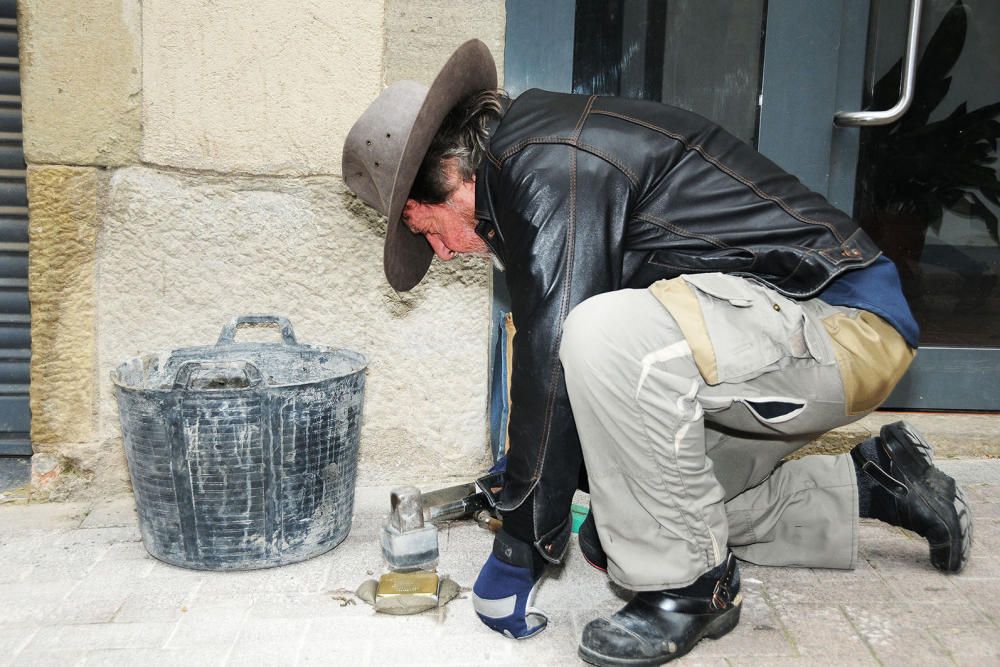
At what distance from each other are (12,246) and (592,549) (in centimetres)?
231

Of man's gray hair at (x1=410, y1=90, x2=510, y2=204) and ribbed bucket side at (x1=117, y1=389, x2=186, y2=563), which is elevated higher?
man's gray hair at (x1=410, y1=90, x2=510, y2=204)

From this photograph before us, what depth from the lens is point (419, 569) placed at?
2.39 meters

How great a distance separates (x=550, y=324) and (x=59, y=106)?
189 centimetres

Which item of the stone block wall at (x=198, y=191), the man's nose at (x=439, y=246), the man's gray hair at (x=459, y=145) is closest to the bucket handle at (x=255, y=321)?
the stone block wall at (x=198, y=191)

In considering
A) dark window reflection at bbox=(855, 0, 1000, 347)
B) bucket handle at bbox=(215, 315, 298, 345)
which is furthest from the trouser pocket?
dark window reflection at bbox=(855, 0, 1000, 347)

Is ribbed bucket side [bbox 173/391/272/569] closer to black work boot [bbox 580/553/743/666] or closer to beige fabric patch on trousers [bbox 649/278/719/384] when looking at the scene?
black work boot [bbox 580/553/743/666]

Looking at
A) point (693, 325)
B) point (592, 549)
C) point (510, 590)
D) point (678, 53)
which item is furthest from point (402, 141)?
point (678, 53)

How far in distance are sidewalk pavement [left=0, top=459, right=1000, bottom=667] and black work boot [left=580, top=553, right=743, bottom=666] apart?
64mm

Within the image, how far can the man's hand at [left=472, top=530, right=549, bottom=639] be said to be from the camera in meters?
1.90

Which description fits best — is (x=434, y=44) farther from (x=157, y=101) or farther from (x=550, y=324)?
(x=550, y=324)

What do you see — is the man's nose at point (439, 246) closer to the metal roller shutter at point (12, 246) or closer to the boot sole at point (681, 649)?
the boot sole at point (681, 649)

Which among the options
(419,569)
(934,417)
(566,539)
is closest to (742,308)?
(566,539)

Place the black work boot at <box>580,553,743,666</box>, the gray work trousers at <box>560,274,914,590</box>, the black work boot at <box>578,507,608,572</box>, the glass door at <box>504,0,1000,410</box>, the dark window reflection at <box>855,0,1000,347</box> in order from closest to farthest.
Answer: the gray work trousers at <box>560,274,914,590</box> < the black work boot at <box>580,553,743,666</box> < the black work boot at <box>578,507,608,572</box> < the glass door at <box>504,0,1000,410</box> < the dark window reflection at <box>855,0,1000,347</box>

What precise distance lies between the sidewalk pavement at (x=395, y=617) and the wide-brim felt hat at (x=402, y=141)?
829 millimetres
